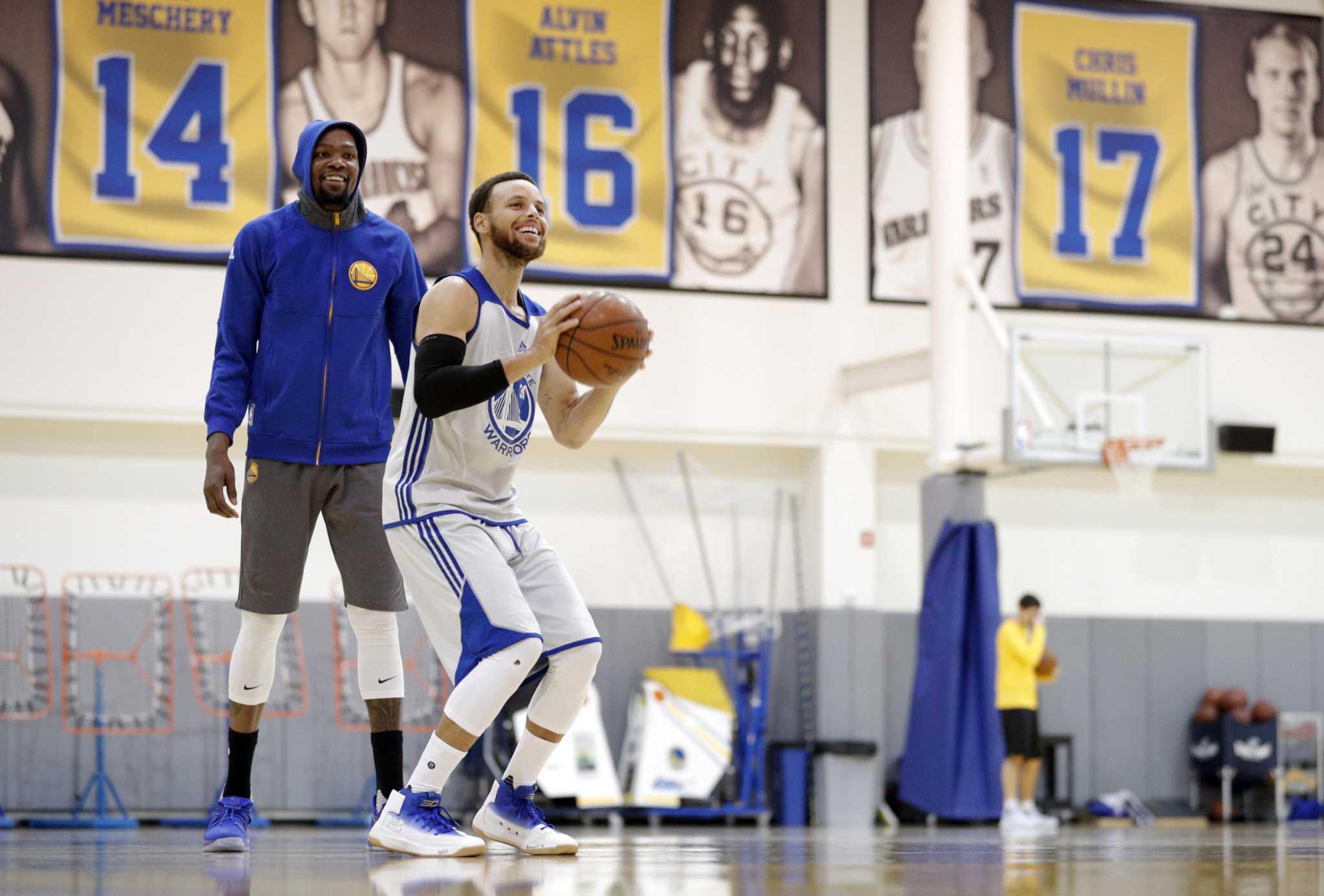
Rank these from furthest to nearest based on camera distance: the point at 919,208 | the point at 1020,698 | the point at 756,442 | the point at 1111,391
Result: the point at 919,208
the point at 756,442
the point at 1020,698
the point at 1111,391

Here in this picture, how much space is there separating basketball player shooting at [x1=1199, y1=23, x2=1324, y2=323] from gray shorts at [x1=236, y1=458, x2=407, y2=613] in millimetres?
10225

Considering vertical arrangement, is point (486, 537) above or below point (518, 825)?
above

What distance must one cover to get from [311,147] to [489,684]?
5.32ft

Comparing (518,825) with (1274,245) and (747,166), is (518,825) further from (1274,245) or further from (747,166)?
(1274,245)

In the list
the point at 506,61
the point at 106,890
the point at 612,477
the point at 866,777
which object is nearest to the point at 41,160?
the point at 506,61

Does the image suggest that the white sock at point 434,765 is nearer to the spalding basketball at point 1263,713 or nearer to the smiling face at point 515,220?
the smiling face at point 515,220

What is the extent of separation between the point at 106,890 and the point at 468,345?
185 centimetres

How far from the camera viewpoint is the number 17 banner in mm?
13195

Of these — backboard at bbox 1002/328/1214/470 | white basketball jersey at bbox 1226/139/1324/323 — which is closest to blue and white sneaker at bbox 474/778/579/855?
backboard at bbox 1002/328/1214/470

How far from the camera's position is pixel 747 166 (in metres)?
12.6

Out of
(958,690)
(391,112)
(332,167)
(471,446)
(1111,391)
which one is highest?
(391,112)

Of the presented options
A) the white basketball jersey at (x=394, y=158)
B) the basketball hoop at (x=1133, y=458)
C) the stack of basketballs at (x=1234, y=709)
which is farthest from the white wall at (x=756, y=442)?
the basketball hoop at (x=1133, y=458)

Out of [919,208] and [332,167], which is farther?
[919,208]

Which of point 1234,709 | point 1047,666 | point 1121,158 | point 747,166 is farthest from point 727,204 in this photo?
point 1234,709
